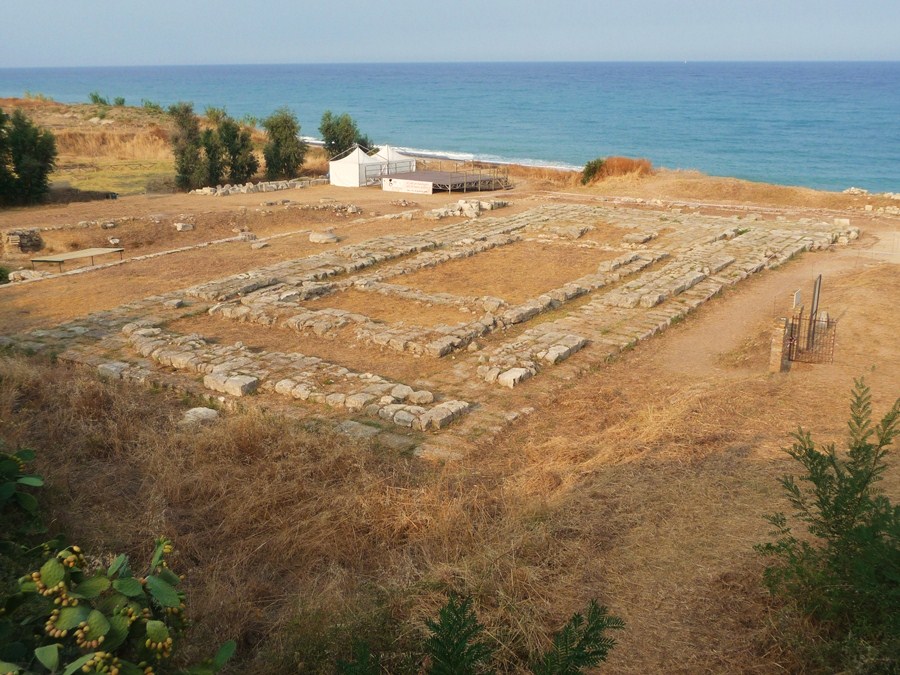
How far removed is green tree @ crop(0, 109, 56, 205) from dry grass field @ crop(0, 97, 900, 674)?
43.5 ft

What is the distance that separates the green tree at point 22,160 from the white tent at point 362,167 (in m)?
10.4

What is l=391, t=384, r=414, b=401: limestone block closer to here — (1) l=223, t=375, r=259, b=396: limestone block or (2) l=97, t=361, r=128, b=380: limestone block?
(1) l=223, t=375, r=259, b=396: limestone block

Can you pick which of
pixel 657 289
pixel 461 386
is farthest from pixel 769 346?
pixel 461 386

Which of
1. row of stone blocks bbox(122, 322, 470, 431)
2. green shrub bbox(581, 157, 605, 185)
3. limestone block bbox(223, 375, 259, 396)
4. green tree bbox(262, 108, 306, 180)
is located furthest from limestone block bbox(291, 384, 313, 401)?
green tree bbox(262, 108, 306, 180)

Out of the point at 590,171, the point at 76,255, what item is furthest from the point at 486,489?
the point at 590,171

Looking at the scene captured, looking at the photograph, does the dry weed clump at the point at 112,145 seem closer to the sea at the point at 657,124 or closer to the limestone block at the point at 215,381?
the sea at the point at 657,124

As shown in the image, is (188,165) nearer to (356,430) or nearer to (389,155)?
(389,155)

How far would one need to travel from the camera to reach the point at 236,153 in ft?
98.5

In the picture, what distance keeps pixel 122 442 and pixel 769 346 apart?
359 inches

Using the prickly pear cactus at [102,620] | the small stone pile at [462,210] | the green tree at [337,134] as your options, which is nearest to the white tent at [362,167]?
the green tree at [337,134]

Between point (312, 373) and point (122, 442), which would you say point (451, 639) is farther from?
point (312, 373)

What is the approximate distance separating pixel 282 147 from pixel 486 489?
2777 centimetres

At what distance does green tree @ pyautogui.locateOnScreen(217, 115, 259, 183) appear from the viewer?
2958 centimetres

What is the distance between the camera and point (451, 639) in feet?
10.5
